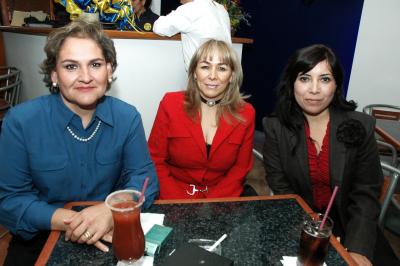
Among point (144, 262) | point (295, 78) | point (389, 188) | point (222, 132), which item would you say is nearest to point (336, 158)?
point (389, 188)

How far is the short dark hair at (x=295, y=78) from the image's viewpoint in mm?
1680

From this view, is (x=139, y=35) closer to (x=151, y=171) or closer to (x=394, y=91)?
(x=151, y=171)

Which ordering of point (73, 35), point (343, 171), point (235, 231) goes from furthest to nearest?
point (343, 171)
point (73, 35)
point (235, 231)

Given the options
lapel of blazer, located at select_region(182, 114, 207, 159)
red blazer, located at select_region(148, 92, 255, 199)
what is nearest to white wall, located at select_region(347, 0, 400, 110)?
red blazer, located at select_region(148, 92, 255, 199)

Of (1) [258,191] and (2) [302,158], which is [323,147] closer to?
(2) [302,158]

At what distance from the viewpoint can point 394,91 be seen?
3.97 metres

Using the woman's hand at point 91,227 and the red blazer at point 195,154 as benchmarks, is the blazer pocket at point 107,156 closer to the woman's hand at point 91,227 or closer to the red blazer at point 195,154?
the woman's hand at point 91,227

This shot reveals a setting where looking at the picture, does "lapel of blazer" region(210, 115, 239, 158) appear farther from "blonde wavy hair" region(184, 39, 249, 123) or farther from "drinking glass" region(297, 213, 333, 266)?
"drinking glass" region(297, 213, 333, 266)

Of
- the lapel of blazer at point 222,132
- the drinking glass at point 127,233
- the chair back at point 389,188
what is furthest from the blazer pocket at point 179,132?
the chair back at point 389,188

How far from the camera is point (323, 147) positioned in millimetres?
1741

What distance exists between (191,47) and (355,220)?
196cm

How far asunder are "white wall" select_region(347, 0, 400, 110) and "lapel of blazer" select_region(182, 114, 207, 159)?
2960mm

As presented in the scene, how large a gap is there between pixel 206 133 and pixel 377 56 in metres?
3.00

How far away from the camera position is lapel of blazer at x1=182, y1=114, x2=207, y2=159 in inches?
73.7
